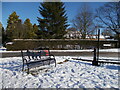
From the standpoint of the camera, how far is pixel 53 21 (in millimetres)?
26344

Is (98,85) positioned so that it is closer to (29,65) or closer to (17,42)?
(29,65)

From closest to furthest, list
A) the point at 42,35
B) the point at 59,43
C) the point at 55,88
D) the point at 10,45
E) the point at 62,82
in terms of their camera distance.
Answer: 1. the point at 55,88
2. the point at 62,82
3. the point at 10,45
4. the point at 59,43
5. the point at 42,35

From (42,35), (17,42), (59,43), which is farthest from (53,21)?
(17,42)

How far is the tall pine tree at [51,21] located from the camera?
85.0ft

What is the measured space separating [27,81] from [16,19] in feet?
118

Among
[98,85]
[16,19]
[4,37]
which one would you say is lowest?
[98,85]

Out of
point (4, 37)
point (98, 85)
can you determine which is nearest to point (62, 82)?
point (98, 85)

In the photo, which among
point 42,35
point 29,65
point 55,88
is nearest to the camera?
point 55,88

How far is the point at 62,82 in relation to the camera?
376 cm

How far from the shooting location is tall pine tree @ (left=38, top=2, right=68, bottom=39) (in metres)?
25.9

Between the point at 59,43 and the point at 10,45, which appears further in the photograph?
the point at 59,43

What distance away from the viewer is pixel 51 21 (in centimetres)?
2642

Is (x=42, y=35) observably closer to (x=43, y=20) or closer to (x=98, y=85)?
(x=43, y=20)

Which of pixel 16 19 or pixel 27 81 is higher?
pixel 16 19
